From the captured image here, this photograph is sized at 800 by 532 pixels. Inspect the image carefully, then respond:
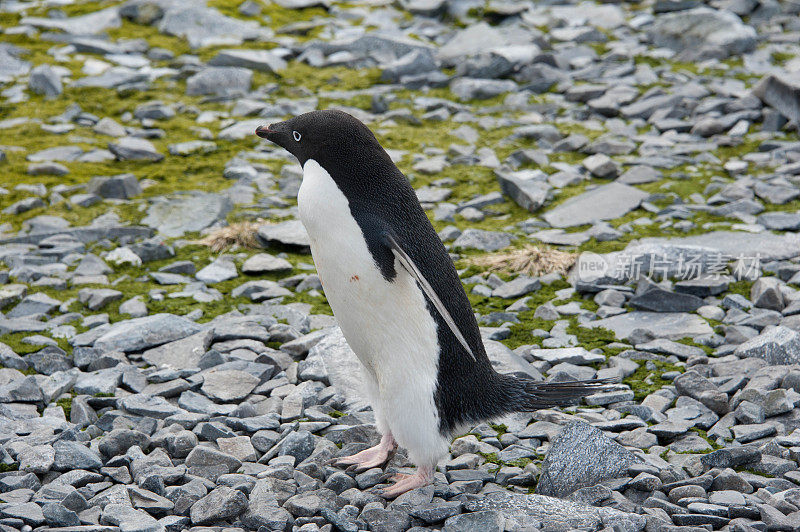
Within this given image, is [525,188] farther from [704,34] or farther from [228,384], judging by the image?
[704,34]

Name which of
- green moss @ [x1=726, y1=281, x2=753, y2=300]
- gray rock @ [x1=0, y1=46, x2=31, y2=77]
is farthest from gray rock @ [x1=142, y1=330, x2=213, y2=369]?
gray rock @ [x1=0, y1=46, x2=31, y2=77]

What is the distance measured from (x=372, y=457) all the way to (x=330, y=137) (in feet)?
4.12

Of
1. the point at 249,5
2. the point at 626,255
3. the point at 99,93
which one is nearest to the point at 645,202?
the point at 626,255

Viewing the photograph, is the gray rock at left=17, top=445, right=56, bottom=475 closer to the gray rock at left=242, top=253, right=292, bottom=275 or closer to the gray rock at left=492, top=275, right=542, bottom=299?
the gray rock at left=242, top=253, right=292, bottom=275

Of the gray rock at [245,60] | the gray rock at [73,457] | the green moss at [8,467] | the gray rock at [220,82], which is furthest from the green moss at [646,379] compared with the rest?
the gray rock at [245,60]

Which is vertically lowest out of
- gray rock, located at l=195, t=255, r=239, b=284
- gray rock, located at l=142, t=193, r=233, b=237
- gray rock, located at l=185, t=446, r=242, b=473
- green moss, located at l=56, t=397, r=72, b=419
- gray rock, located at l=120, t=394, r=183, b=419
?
gray rock, located at l=195, t=255, r=239, b=284

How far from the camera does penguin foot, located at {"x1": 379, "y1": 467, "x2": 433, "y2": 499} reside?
3299mm

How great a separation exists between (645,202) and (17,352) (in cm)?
407

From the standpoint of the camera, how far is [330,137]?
342 cm

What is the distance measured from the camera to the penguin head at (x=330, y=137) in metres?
3.41

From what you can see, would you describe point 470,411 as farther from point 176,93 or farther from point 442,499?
point 176,93

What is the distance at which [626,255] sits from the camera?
5.18 meters

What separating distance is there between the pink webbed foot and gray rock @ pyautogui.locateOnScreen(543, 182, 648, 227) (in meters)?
2.83

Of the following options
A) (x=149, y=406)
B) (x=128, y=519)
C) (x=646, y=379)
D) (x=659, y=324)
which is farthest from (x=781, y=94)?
(x=128, y=519)
